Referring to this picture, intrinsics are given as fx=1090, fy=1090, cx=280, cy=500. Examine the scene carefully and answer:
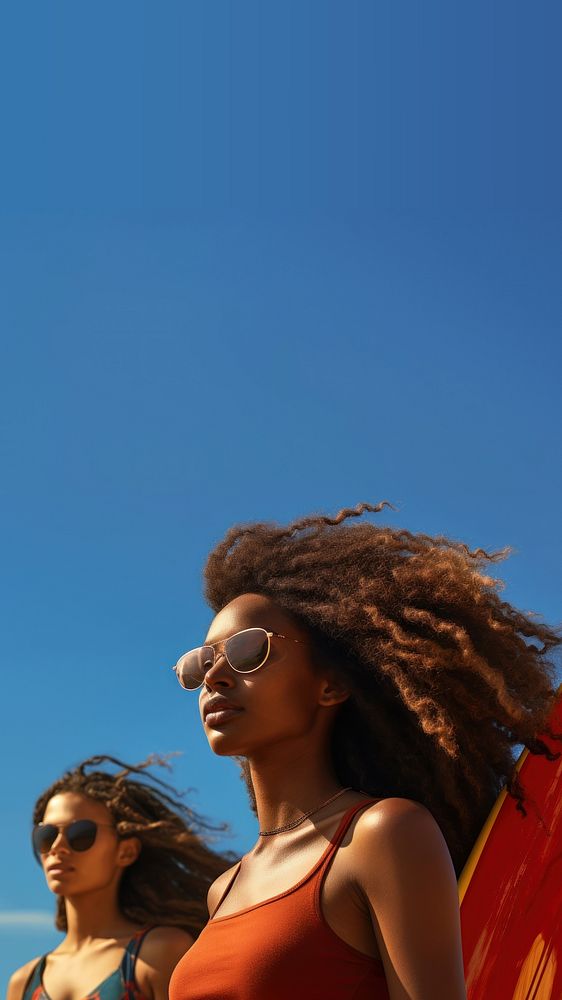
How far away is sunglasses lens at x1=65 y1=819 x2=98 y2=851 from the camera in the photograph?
20.6 feet

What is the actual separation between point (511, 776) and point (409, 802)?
493 millimetres

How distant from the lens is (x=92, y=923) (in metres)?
6.13

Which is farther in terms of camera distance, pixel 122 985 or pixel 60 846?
pixel 60 846

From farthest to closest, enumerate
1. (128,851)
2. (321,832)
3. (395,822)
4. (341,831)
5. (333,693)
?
(128,851) < (333,693) < (321,832) < (341,831) < (395,822)

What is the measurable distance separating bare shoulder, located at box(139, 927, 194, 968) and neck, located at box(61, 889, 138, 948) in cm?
17

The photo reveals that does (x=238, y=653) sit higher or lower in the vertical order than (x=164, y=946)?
higher

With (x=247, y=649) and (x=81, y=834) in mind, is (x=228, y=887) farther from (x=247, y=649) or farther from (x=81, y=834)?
(x=81, y=834)

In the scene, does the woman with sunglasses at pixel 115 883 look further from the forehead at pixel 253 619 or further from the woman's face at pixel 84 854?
the forehead at pixel 253 619

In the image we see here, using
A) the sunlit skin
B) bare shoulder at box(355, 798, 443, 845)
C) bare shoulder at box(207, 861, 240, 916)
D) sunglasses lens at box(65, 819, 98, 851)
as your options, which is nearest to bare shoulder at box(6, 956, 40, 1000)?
the sunlit skin

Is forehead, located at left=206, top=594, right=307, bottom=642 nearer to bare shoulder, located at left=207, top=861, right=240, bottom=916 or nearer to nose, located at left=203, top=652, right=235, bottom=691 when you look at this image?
nose, located at left=203, top=652, right=235, bottom=691

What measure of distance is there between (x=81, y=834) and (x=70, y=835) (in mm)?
63

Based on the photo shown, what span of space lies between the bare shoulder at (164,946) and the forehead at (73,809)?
778 mm

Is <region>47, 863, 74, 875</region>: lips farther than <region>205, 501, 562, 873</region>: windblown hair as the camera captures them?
Yes

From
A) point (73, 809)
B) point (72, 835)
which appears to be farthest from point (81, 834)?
point (73, 809)
